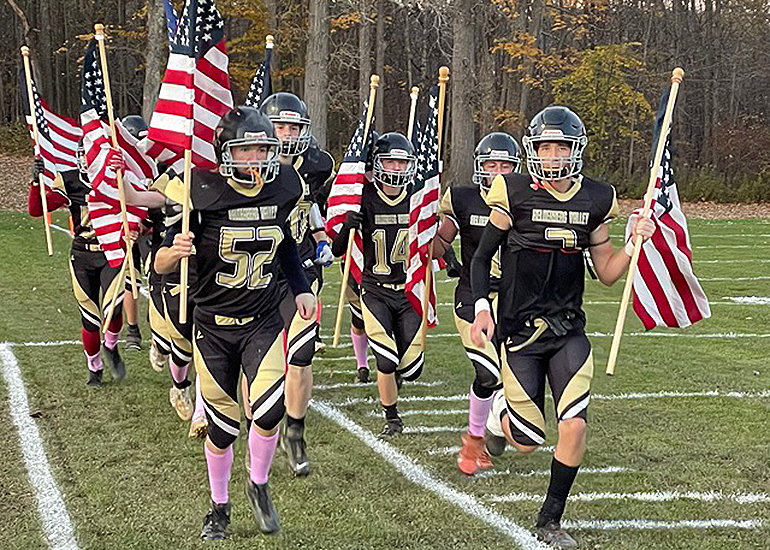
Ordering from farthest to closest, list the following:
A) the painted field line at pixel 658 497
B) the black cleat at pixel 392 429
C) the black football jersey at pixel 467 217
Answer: the black cleat at pixel 392 429 < the black football jersey at pixel 467 217 < the painted field line at pixel 658 497

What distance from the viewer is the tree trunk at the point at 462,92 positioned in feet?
85.8

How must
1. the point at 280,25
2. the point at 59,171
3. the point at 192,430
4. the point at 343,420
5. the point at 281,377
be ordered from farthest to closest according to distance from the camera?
the point at 280,25 < the point at 59,171 < the point at 343,420 < the point at 192,430 < the point at 281,377

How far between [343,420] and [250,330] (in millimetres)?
2566

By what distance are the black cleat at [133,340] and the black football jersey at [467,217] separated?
4.45 meters

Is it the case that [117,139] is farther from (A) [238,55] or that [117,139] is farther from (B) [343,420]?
(A) [238,55]

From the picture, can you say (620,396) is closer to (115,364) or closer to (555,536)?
(555,536)

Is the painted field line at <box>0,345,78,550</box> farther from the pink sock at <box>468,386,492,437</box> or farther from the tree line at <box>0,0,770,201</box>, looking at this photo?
the tree line at <box>0,0,770,201</box>

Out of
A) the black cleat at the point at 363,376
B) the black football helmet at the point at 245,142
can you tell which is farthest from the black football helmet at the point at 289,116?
the black cleat at the point at 363,376

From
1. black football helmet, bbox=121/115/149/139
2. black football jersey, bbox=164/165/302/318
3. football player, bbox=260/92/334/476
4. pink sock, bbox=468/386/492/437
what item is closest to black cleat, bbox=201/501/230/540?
black football jersey, bbox=164/165/302/318

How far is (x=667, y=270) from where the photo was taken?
602 centimetres

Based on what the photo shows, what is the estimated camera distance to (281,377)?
5121 mm

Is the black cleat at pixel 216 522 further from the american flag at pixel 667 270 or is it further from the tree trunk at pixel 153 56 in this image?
the tree trunk at pixel 153 56

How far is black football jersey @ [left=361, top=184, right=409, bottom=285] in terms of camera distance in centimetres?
746

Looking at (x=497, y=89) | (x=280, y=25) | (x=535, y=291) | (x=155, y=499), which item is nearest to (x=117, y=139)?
(x=155, y=499)
